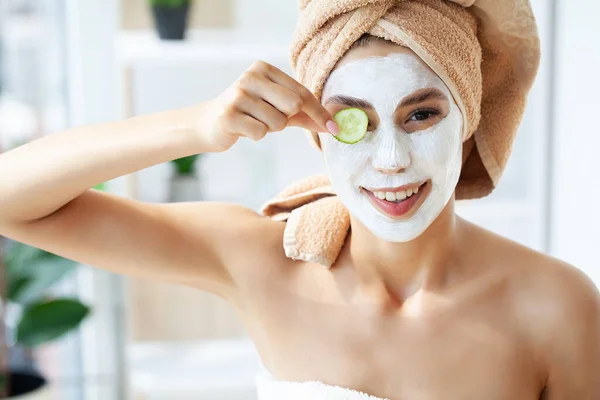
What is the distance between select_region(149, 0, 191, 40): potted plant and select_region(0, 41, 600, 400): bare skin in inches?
36.7

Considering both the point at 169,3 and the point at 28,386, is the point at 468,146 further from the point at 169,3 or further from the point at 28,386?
the point at 28,386

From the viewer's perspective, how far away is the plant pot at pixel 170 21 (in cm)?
184

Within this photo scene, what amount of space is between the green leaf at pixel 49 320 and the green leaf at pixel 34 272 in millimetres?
40

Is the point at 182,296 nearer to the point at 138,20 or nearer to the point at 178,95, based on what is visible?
the point at 178,95

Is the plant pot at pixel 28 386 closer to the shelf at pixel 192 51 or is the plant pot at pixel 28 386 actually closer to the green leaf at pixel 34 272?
the green leaf at pixel 34 272

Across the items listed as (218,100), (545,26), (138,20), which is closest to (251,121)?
(218,100)

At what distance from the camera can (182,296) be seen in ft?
6.89

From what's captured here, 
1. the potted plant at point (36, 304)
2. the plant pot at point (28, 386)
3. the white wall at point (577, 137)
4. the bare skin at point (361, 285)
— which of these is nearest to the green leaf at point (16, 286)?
the potted plant at point (36, 304)

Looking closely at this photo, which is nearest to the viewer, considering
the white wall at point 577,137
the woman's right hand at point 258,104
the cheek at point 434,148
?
the woman's right hand at point 258,104

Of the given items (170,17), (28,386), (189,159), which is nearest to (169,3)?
(170,17)

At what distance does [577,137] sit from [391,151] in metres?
1.00

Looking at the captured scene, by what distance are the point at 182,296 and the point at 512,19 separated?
1379mm

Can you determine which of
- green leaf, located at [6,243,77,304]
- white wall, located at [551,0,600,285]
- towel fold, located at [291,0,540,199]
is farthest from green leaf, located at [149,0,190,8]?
towel fold, located at [291,0,540,199]

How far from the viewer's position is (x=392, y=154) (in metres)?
0.86
